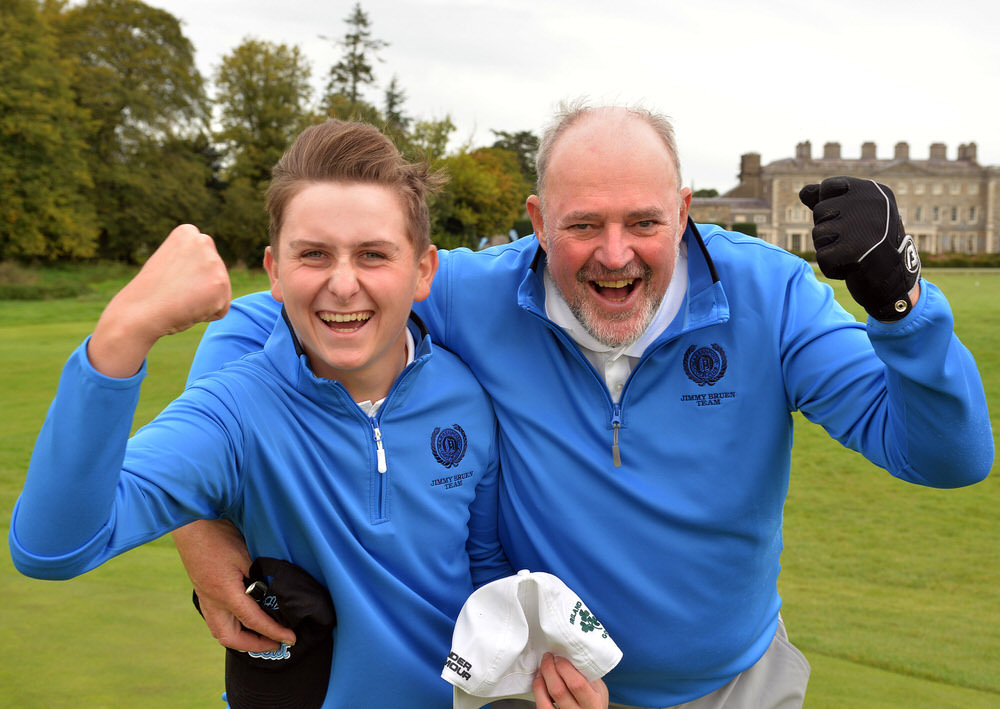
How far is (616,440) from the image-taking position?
8.42ft

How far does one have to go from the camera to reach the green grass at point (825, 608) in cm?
351

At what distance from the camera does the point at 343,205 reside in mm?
2285

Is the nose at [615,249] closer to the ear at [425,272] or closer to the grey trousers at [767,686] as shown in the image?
the ear at [425,272]

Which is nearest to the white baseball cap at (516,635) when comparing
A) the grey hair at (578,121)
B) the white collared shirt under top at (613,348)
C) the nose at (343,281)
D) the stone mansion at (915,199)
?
the white collared shirt under top at (613,348)

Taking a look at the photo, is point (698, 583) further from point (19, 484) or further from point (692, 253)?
point (19, 484)

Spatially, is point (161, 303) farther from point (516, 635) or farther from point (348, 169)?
point (516, 635)

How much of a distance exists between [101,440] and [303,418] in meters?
0.61

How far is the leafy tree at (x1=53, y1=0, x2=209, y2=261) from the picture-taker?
135 feet

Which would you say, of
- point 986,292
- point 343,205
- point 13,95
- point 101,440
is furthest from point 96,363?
point 13,95

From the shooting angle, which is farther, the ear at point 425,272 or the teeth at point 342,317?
the ear at point 425,272

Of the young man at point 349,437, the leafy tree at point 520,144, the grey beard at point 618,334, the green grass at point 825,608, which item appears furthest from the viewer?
the leafy tree at point 520,144

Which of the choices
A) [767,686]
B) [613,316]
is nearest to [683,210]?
[613,316]

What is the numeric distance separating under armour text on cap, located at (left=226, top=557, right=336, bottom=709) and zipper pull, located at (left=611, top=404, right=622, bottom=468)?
0.82 metres

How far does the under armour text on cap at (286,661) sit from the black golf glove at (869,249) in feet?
4.37
